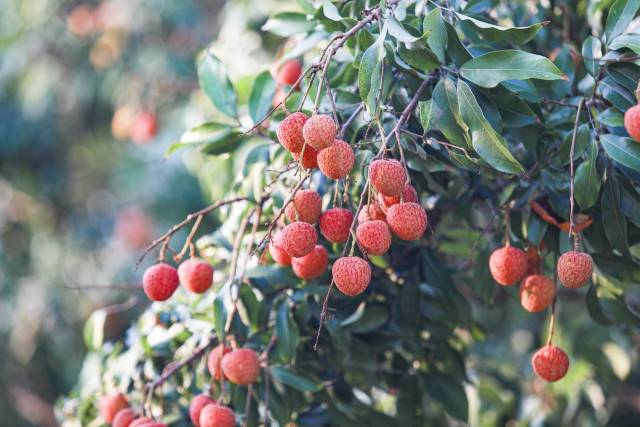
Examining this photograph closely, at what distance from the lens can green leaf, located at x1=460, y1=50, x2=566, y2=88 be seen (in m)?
1.05

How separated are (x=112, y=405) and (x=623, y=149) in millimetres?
959

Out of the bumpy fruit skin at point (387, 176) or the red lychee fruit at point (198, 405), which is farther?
the red lychee fruit at point (198, 405)

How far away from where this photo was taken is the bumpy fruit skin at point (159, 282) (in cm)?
127

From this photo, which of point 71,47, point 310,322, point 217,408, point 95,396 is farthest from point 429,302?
point 71,47

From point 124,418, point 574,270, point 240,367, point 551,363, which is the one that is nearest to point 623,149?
point 574,270

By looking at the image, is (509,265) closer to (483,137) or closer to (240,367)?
(483,137)

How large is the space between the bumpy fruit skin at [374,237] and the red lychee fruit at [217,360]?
37 centimetres

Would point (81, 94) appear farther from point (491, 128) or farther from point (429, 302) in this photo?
point (491, 128)

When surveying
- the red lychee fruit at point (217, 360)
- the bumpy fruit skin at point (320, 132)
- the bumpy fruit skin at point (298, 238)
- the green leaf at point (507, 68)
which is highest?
the bumpy fruit skin at point (320, 132)

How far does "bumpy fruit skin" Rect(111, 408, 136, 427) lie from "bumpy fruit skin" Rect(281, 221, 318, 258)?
20.6 inches

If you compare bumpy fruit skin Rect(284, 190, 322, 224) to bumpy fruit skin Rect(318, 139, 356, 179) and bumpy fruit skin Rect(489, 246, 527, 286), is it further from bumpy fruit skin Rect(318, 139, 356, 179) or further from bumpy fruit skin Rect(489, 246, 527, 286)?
bumpy fruit skin Rect(489, 246, 527, 286)

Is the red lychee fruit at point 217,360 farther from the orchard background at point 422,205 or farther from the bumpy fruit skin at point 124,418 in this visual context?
the bumpy fruit skin at point 124,418

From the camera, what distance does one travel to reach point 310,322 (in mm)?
1404

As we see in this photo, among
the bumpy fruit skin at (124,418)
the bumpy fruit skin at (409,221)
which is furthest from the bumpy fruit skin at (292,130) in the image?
the bumpy fruit skin at (124,418)
